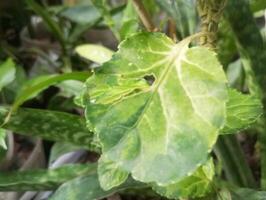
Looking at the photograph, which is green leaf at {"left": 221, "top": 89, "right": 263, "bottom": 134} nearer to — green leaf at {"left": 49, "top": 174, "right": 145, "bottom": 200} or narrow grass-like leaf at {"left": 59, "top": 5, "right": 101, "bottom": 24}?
green leaf at {"left": 49, "top": 174, "right": 145, "bottom": 200}

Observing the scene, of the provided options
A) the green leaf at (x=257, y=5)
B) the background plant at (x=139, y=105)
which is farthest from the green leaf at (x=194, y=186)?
the green leaf at (x=257, y=5)

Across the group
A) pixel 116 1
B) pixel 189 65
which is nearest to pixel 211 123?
pixel 189 65

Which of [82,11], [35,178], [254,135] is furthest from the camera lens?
[82,11]

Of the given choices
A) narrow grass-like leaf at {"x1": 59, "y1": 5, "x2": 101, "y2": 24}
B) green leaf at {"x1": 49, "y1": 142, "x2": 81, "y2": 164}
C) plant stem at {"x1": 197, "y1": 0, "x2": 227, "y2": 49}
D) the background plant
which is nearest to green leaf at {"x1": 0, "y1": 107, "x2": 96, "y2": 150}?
the background plant

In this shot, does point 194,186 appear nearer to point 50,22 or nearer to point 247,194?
point 247,194

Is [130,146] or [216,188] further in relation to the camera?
[216,188]

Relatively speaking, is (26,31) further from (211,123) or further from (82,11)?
(211,123)

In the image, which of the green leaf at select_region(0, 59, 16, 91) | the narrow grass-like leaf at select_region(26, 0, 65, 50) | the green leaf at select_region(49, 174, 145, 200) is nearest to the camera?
the green leaf at select_region(49, 174, 145, 200)

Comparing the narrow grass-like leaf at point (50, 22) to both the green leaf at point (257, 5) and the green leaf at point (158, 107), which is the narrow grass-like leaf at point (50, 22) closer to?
the green leaf at point (257, 5)
